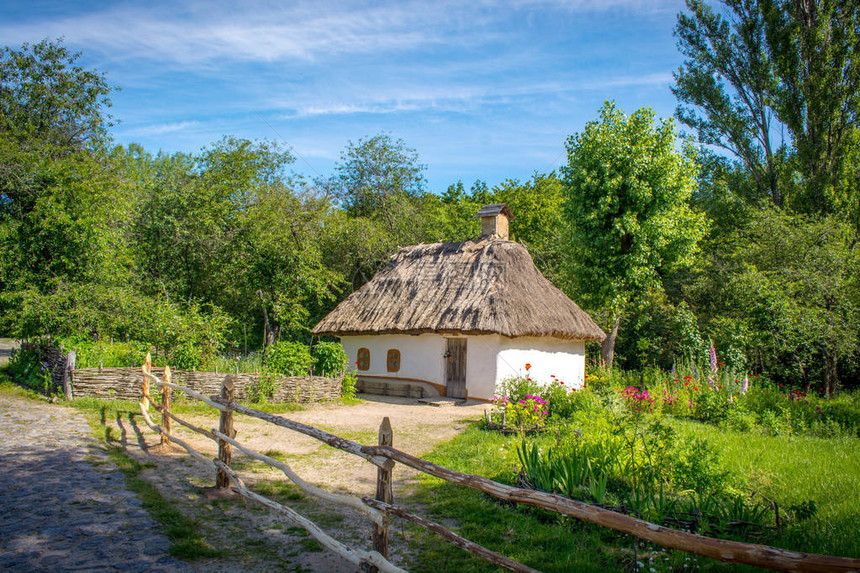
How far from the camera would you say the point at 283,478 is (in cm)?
648

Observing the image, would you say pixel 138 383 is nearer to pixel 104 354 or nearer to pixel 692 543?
pixel 104 354

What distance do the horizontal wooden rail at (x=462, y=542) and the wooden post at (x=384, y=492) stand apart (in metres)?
0.08

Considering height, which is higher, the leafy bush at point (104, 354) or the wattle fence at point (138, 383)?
the leafy bush at point (104, 354)

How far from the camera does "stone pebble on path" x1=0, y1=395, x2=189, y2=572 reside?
12.9 ft

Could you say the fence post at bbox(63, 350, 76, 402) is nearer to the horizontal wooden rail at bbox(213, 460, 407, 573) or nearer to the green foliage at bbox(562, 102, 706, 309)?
the horizontal wooden rail at bbox(213, 460, 407, 573)

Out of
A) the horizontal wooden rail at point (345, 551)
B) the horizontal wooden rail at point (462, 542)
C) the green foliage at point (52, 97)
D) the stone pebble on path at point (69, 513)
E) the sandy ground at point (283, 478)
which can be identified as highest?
the green foliage at point (52, 97)

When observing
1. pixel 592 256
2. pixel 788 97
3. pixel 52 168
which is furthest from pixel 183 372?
pixel 788 97

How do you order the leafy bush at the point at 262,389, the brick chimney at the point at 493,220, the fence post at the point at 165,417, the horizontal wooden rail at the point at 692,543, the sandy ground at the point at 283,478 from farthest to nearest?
the brick chimney at the point at 493,220 < the leafy bush at the point at 262,389 < the fence post at the point at 165,417 < the sandy ground at the point at 283,478 < the horizontal wooden rail at the point at 692,543

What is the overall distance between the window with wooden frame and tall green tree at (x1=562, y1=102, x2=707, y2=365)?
6.45 metres

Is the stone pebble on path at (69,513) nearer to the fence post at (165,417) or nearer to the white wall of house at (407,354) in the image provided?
the fence post at (165,417)

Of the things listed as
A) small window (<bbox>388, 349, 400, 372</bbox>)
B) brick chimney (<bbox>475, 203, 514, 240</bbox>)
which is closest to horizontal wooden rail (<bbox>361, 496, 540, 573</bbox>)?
small window (<bbox>388, 349, 400, 372</bbox>)

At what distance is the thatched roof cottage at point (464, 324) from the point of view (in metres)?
13.9

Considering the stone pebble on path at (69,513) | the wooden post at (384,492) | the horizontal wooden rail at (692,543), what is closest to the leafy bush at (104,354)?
the stone pebble on path at (69,513)

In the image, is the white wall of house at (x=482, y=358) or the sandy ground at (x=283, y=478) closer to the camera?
the sandy ground at (x=283, y=478)
